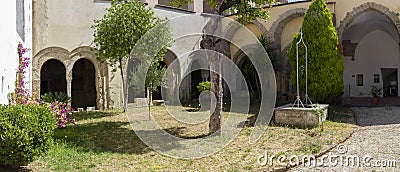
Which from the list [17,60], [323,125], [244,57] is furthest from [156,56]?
[244,57]

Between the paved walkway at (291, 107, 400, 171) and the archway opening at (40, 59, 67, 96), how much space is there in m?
12.4

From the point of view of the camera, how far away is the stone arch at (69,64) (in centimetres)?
1091

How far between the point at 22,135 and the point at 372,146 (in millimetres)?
6442

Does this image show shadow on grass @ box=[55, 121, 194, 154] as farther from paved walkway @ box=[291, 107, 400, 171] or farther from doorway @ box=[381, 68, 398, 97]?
doorway @ box=[381, 68, 398, 97]


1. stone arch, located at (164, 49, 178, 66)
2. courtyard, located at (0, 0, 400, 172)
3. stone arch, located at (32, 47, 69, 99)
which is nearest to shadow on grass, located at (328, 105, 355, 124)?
courtyard, located at (0, 0, 400, 172)

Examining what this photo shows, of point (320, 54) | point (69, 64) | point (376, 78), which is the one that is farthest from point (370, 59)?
point (69, 64)

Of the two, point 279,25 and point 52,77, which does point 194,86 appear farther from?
point 52,77

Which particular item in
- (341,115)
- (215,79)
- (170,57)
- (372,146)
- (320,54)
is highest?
(170,57)

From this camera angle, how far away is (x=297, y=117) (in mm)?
8547

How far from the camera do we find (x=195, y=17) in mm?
15367

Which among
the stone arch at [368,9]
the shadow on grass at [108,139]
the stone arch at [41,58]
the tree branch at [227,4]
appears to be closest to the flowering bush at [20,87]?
the shadow on grass at [108,139]

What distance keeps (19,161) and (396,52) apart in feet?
56.8

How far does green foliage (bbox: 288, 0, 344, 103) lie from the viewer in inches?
460

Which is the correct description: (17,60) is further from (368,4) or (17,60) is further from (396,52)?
(396,52)
